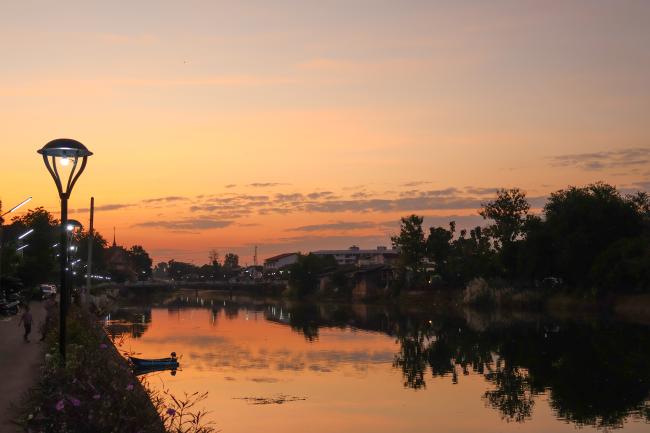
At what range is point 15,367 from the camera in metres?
26.1

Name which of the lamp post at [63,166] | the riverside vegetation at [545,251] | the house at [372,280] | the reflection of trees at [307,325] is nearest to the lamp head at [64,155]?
the lamp post at [63,166]

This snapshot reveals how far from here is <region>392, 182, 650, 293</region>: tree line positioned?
268 ft

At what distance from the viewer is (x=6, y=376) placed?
78.8 ft

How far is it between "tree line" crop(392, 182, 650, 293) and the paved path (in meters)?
59.0

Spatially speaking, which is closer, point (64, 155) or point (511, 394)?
point (64, 155)

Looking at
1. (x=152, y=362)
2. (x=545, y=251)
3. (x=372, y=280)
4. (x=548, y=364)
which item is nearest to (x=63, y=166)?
(x=152, y=362)

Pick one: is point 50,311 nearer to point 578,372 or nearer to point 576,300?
point 578,372

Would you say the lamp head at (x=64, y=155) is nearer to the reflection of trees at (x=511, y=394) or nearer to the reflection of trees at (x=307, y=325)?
the reflection of trees at (x=511, y=394)

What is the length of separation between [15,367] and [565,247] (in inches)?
2884

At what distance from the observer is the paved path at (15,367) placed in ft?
61.8

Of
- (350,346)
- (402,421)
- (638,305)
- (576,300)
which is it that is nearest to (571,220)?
(576,300)

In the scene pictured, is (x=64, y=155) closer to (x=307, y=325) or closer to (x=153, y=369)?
(x=153, y=369)

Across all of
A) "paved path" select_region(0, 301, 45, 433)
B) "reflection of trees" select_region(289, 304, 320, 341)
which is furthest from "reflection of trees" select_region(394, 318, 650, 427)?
"paved path" select_region(0, 301, 45, 433)

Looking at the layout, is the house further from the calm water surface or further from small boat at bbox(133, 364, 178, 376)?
small boat at bbox(133, 364, 178, 376)
